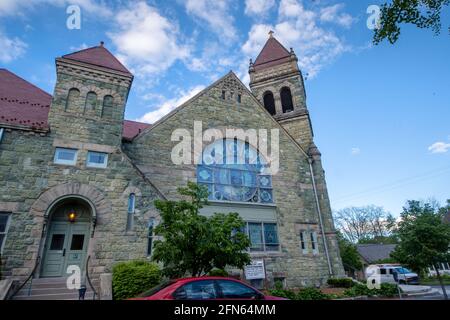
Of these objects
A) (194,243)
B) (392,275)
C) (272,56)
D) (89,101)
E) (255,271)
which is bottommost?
(392,275)

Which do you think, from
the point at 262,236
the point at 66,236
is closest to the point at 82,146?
the point at 66,236

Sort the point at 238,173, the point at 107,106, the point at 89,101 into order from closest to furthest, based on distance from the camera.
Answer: the point at 89,101
the point at 107,106
the point at 238,173

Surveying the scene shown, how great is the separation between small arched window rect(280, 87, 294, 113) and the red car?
19.0 metres

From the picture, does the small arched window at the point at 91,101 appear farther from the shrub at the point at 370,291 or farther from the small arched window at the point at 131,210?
the shrub at the point at 370,291

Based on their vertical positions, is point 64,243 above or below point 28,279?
above

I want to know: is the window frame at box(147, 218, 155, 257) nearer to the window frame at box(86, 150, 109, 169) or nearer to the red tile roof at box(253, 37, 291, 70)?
the window frame at box(86, 150, 109, 169)

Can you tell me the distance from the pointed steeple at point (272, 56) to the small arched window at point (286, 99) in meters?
2.88

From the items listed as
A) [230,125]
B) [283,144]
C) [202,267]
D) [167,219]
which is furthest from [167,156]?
[283,144]

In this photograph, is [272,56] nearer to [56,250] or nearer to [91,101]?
[91,101]

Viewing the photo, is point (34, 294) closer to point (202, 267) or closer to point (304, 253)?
point (202, 267)

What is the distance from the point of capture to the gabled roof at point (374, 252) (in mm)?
39188

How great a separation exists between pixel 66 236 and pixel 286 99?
63.2 ft

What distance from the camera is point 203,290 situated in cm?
548
